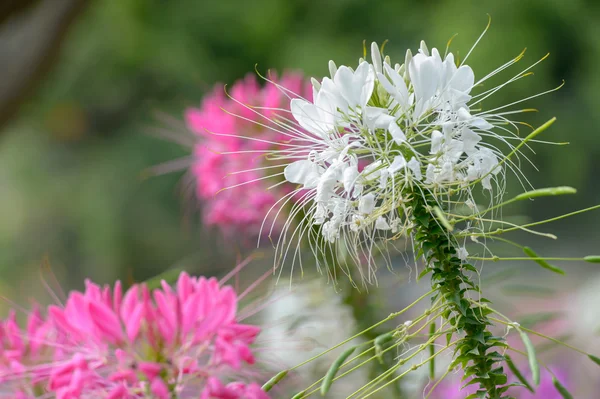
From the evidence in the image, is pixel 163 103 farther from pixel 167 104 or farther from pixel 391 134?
pixel 391 134

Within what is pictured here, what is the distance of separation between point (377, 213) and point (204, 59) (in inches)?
77.3

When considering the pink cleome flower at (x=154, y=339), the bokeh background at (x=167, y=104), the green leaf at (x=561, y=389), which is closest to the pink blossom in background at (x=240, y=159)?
the pink cleome flower at (x=154, y=339)

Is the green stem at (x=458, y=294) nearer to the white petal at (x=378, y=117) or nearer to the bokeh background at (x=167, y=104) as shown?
the white petal at (x=378, y=117)

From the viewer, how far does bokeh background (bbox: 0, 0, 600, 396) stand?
6.14 feet

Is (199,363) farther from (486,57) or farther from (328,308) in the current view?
(486,57)

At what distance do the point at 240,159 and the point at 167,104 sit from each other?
1.61m

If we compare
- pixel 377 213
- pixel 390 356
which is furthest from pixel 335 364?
pixel 390 356

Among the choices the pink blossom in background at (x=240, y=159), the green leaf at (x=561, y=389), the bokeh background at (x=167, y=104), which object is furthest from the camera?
the bokeh background at (x=167, y=104)

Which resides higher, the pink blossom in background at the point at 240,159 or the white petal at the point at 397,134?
the pink blossom in background at the point at 240,159

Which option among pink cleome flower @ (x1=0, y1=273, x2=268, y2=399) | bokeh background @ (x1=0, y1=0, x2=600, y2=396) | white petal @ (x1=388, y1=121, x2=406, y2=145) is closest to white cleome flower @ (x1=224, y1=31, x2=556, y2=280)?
white petal @ (x1=388, y1=121, x2=406, y2=145)

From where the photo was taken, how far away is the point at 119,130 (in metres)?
2.34

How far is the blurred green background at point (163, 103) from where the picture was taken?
1.88 metres

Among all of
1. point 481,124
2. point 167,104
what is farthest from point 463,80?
point 167,104

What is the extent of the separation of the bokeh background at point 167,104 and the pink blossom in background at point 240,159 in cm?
111
